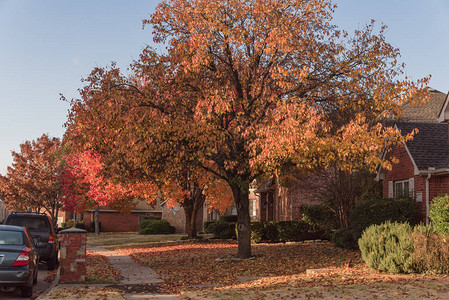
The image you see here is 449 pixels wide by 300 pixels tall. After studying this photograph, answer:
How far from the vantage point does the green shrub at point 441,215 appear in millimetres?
17516

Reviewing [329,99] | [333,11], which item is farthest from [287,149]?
[333,11]

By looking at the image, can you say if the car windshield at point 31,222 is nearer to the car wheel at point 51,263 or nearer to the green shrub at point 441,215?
the car wheel at point 51,263

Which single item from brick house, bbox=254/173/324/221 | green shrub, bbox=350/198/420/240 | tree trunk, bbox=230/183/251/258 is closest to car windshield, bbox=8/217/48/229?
tree trunk, bbox=230/183/251/258

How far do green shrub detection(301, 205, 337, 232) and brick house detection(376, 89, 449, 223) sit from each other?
5.01 metres

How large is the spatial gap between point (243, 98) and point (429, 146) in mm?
9675

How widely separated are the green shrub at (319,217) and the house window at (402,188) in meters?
A: 5.90

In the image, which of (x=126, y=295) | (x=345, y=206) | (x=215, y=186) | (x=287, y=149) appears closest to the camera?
(x=126, y=295)

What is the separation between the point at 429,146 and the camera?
22.4 metres

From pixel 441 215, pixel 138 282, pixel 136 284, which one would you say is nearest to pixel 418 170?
pixel 441 215

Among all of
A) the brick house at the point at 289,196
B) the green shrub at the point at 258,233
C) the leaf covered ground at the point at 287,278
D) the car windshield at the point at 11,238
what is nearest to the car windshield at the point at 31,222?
the leaf covered ground at the point at 287,278

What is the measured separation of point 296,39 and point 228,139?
13.6 ft

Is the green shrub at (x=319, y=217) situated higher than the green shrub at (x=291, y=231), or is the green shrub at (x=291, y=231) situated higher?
the green shrub at (x=319, y=217)

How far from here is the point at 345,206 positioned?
2528 cm

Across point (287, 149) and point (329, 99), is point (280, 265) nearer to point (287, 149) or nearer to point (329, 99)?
point (287, 149)
